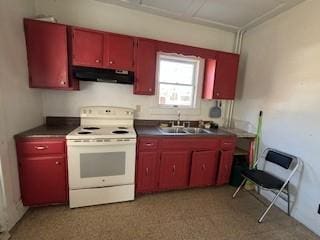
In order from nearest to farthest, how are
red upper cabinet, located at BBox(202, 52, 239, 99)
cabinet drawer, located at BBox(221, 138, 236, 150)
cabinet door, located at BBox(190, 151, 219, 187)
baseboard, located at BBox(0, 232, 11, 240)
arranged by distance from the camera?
baseboard, located at BBox(0, 232, 11, 240), cabinet door, located at BBox(190, 151, 219, 187), cabinet drawer, located at BBox(221, 138, 236, 150), red upper cabinet, located at BBox(202, 52, 239, 99)

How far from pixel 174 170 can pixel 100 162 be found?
3.44ft

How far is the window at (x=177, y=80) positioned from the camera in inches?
114

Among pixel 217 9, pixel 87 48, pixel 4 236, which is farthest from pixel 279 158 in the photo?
pixel 4 236

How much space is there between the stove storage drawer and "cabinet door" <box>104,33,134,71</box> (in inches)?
45.8

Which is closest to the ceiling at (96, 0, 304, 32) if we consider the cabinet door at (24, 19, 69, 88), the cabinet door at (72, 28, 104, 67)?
the cabinet door at (72, 28, 104, 67)

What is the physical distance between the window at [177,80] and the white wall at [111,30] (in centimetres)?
26

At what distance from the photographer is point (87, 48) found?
2.20 m

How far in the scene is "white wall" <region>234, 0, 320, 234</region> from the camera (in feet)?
6.57

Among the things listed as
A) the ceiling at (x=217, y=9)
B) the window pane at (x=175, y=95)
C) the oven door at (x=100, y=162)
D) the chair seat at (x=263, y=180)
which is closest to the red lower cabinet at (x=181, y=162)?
the oven door at (x=100, y=162)

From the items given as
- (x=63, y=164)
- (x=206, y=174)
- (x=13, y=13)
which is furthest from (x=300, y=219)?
(x=13, y=13)

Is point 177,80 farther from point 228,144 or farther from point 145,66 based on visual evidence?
point 228,144

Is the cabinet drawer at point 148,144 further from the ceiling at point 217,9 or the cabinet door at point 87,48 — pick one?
the ceiling at point 217,9

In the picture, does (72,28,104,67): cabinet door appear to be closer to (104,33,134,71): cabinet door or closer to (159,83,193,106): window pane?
(104,33,134,71): cabinet door

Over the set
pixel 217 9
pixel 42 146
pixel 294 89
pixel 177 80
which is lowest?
pixel 42 146
